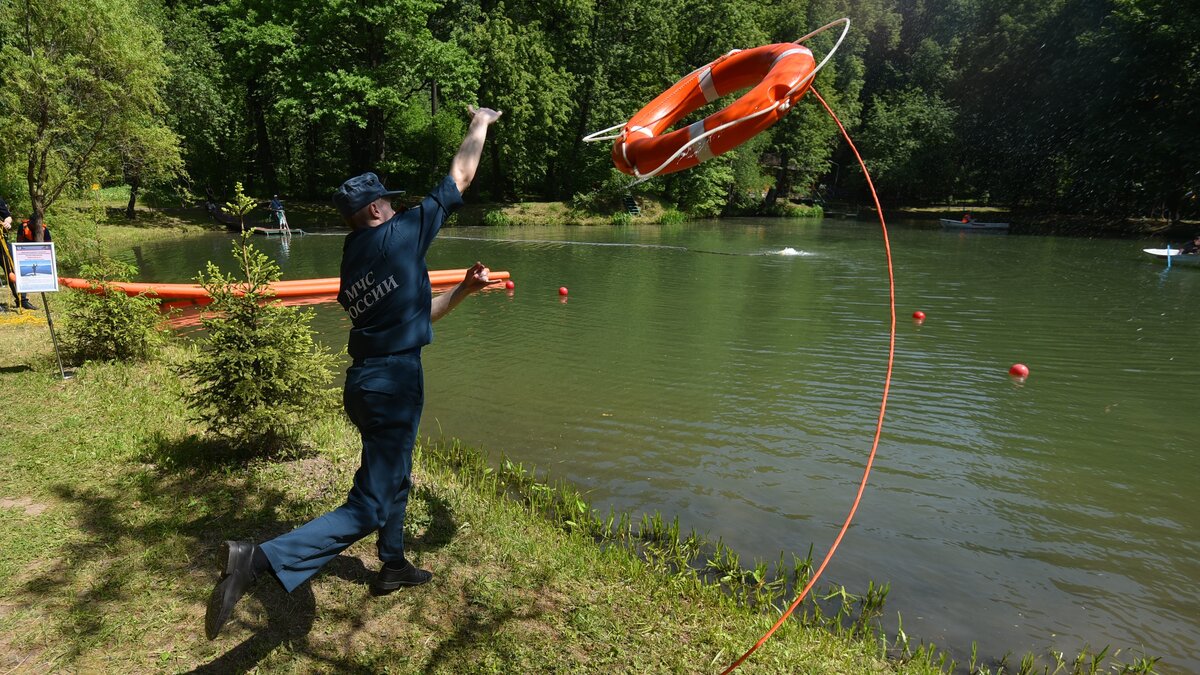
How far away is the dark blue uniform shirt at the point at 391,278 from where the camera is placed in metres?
2.90

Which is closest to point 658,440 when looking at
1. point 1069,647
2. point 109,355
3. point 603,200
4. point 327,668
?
point 1069,647

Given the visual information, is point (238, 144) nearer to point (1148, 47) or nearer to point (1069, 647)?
point (1069, 647)

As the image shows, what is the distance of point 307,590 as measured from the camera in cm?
313

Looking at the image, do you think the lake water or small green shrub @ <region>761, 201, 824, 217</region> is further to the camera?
small green shrub @ <region>761, 201, 824, 217</region>

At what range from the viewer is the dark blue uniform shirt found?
2.90m

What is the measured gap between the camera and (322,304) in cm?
1232

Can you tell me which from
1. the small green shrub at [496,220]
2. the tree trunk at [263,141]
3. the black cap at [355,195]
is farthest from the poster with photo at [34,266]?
the tree trunk at [263,141]

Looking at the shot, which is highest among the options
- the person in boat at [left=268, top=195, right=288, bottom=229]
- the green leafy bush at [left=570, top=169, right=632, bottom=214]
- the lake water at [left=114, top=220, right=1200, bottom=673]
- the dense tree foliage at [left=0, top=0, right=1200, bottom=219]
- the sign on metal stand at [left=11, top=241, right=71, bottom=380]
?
the dense tree foliage at [left=0, top=0, right=1200, bottom=219]

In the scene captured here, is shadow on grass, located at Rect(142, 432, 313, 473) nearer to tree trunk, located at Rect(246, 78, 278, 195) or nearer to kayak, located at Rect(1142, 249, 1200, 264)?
kayak, located at Rect(1142, 249, 1200, 264)

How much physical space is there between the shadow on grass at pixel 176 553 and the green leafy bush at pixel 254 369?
28cm

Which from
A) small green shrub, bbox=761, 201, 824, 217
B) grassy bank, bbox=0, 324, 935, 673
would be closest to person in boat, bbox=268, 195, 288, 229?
grassy bank, bbox=0, 324, 935, 673

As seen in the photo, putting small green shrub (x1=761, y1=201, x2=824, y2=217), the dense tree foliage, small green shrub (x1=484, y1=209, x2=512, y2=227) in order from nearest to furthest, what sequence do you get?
the dense tree foliage, small green shrub (x1=484, y1=209, x2=512, y2=227), small green shrub (x1=761, y1=201, x2=824, y2=217)

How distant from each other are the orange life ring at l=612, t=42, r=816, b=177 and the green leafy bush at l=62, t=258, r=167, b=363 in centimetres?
580

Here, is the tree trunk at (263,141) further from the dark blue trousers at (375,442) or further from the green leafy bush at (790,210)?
the dark blue trousers at (375,442)
